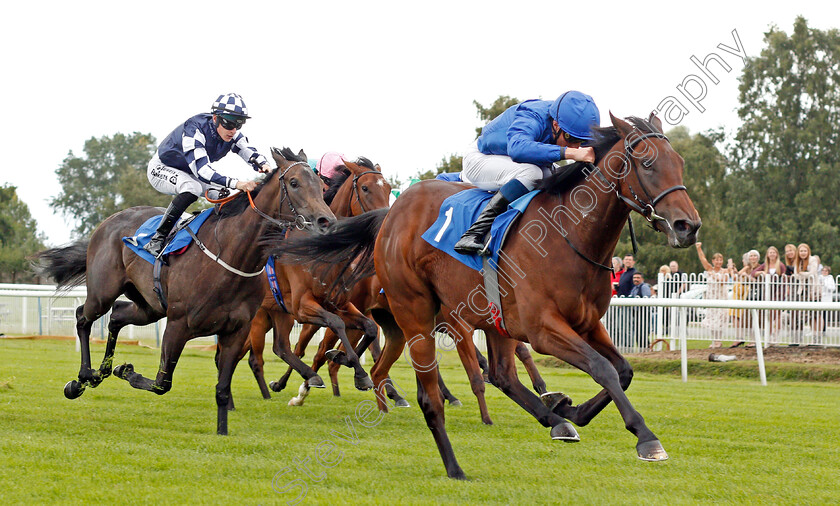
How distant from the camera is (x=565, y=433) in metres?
4.31

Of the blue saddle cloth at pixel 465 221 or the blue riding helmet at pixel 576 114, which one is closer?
the blue saddle cloth at pixel 465 221

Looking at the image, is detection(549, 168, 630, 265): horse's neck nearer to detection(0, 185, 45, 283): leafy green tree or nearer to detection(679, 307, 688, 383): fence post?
detection(679, 307, 688, 383): fence post

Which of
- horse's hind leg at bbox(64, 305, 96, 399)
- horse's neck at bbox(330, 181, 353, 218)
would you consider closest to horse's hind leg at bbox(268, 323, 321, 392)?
horse's neck at bbox(330, 181, 353, 218)

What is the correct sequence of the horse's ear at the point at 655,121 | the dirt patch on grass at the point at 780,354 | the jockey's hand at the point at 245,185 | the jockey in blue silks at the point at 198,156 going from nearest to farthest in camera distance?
the horse's ear at the point at 655,121 → the jockey's hand at the point at 245,185 → the jockey in blue silks at the point at 198,156 → the dirt patch on grass at the point at 780,354

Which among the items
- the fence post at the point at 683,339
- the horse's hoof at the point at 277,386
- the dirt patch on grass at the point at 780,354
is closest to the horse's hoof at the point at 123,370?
the horse's hoof at the point at 277,386

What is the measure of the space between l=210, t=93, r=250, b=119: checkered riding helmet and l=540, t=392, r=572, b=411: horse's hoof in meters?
3.03

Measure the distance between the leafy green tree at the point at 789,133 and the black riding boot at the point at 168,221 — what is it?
27.9 meters

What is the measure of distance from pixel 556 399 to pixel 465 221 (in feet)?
3.72

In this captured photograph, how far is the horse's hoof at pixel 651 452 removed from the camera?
3494 mm

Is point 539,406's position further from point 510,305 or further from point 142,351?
point 142,351

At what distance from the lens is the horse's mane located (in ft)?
14.4

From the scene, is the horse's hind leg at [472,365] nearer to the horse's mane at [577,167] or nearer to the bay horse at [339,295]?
the bay horse at [339,295]

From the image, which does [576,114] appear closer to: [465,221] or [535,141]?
[535,141]

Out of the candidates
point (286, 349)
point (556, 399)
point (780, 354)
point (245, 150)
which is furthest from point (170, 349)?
point (780, 354)
